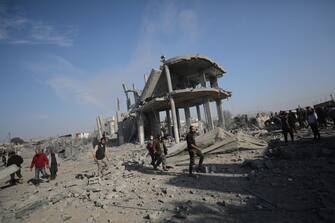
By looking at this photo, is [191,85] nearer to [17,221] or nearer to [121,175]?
[121,175]

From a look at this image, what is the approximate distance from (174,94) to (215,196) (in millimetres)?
14483

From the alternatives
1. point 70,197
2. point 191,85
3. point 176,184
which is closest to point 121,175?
point 70,197

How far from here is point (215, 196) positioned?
508 cm

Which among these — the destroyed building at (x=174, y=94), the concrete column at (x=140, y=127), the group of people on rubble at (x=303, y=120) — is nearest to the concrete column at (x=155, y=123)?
the destroyed building at (x=174, y=94)

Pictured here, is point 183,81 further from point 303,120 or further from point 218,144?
point 218,144

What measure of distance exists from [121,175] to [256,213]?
569cm

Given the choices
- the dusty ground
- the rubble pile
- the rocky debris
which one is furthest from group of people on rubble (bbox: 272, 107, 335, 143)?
the rocky debris

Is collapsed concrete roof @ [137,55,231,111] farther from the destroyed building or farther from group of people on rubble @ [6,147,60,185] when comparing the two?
group of people on rubble @ [6,147,60,185]

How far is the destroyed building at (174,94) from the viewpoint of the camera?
63.5ft

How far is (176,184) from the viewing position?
21.1 ft

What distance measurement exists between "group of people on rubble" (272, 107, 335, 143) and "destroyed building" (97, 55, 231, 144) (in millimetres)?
7697

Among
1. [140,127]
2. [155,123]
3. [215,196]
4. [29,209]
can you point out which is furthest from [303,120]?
[29,209]

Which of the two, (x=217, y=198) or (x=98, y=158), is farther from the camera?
(x=98, y=158)

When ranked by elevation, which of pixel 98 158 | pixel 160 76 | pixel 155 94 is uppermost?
pixel 160 76
